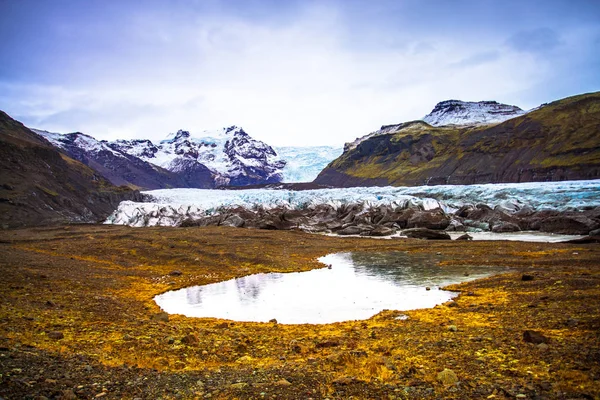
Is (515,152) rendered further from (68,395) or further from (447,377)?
(68,395)

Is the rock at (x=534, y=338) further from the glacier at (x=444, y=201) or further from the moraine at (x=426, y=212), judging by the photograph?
the glacier at (x=444, y=201)

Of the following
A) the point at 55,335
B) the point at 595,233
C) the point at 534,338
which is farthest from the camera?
the point at 595,233

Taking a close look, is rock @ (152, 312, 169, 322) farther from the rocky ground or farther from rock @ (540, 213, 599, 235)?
rock @ (540, 213, 599, 235)

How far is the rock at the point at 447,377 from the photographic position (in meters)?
6.74

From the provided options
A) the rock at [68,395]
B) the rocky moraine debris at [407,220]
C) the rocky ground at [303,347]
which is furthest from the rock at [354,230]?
the rock at [68,395]

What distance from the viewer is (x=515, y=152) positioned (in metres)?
118

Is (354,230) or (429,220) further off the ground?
(429,220)

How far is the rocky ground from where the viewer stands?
21.7 feet

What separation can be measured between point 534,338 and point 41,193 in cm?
8076

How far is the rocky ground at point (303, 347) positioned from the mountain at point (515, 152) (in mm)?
94657

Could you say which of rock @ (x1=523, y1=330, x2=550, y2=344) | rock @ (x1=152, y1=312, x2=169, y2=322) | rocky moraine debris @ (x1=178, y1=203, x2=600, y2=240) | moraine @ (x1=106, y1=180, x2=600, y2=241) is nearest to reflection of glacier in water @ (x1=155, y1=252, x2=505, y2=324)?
rock @ (x1=152, y1=312, x2=169, y2=322)

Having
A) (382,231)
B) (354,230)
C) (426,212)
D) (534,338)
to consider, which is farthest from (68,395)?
(426,212)

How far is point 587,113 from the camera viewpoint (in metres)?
115

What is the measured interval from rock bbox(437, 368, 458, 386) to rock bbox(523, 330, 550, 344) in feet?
7.88
